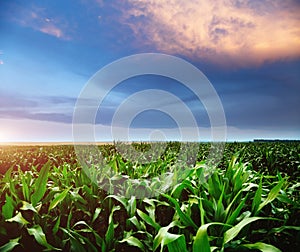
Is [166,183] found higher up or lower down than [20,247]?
higher up

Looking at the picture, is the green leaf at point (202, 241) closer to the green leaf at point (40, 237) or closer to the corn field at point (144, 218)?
the corn field at point (144, 218)

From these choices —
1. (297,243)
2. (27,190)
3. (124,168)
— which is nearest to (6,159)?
(124,168)

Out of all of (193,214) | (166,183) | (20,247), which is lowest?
(20,247)

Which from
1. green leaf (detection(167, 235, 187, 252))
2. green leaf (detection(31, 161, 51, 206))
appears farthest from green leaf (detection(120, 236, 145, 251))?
green leaf (detection(31, 161, 51, 206))

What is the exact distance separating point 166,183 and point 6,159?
267 inches

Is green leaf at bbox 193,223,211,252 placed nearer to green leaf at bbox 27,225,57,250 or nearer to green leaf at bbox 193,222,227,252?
green leaf at bbox 193,222,227,252

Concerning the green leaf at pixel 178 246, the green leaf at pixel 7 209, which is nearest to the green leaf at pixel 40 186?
the green leaf at pixel 7 209

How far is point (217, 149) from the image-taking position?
934cm

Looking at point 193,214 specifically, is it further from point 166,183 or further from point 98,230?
point 98,230

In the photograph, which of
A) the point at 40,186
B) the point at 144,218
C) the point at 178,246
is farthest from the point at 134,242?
the point at 40,186

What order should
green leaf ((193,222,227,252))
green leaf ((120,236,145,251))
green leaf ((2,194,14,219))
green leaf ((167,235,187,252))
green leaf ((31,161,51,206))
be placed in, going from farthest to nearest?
green leaf ((31,161,51,206)) < green leaf ((2,194,14,219)) < green leaf ((120,236,145,251)) < green leaf ((167,235,187,252)) < green leaf ((193,222,227,252))

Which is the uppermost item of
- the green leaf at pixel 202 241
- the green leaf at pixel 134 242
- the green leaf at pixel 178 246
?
the green leaf at pixel 202 241

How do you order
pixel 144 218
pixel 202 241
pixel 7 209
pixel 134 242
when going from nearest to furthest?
pixel 202 241 < pixel 134 242 < pixel 144 218 < pixel 7 209

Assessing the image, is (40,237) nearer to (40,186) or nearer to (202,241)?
(40,186)
